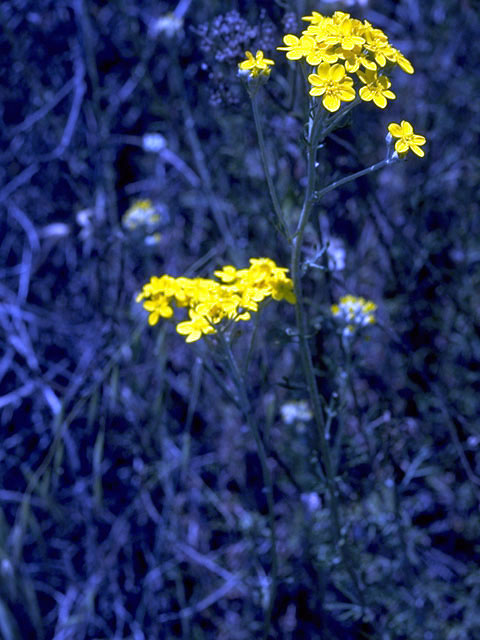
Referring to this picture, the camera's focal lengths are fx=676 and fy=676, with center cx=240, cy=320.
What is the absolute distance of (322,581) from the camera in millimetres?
2404

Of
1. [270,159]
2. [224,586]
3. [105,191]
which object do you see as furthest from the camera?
[105,191]

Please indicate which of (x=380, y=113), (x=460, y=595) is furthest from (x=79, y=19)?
(x=460, y=595)

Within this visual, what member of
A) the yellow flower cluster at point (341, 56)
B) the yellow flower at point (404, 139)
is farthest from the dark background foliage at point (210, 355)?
the yellow flower at point (404, 139)

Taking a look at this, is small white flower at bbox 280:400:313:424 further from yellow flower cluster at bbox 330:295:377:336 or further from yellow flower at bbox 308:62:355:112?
yellow flower at bbox 308:62:355:112

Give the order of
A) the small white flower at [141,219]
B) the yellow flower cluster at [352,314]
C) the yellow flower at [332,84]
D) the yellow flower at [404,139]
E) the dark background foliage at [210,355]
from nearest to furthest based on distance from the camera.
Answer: the yellow flower at [332,84]
the yellow flower at [404,139]
the yellow flower cluster at [352,314]
the dark background foliage at [210,355]
the small white flower at [141,219]

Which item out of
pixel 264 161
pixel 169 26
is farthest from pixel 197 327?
pixel 169 26

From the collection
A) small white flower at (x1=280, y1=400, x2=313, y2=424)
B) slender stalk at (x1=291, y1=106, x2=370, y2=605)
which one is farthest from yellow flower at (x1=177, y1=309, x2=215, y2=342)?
small white flower at (x1=280, y1=400, x2=313, y2=424)

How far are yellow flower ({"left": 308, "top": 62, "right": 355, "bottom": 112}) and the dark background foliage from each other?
26.3 inches

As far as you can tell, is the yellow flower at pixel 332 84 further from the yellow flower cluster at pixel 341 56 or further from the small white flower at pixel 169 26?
the small white flower at pixel 169 26

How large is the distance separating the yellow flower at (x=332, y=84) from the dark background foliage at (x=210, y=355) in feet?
2.19

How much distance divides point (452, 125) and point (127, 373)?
7.15ft

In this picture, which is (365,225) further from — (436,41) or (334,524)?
(334,524)

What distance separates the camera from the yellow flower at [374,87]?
1564 millimetres

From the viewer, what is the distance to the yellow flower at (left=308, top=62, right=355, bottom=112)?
1.51 meters
